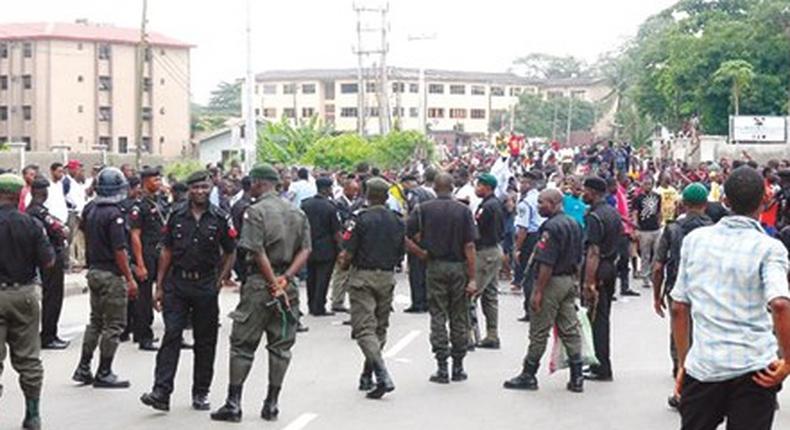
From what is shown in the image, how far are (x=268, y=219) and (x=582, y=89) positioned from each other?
12471cm

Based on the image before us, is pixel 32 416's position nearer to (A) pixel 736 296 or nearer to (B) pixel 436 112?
(A) pixel 736 296

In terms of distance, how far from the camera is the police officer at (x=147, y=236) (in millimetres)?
13445

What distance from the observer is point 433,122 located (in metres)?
123

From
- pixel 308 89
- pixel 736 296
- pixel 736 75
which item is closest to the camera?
pixel 736 296

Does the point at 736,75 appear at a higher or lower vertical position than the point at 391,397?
higher

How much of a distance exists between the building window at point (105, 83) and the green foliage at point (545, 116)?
4153 cm

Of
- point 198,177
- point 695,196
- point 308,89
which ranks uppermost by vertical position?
point 308,89

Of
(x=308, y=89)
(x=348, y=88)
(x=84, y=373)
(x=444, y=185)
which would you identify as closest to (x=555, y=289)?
(x=444, y=185)

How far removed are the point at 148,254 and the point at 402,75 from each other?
352 feet

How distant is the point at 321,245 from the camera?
17406 millimetres

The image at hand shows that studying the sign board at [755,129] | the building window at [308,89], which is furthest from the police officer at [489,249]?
the building window at [308,89]

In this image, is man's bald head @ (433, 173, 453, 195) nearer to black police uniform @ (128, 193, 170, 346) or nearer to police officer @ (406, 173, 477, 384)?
police officer @ (406, 173, 477, 384)

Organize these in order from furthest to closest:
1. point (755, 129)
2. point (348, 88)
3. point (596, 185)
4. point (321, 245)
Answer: point (348, 88)
point (755, 129)
point (321, 245)
point (596, 185)

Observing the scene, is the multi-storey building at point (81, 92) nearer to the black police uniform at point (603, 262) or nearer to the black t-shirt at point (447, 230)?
the black t-shirt at point (447, 230)
